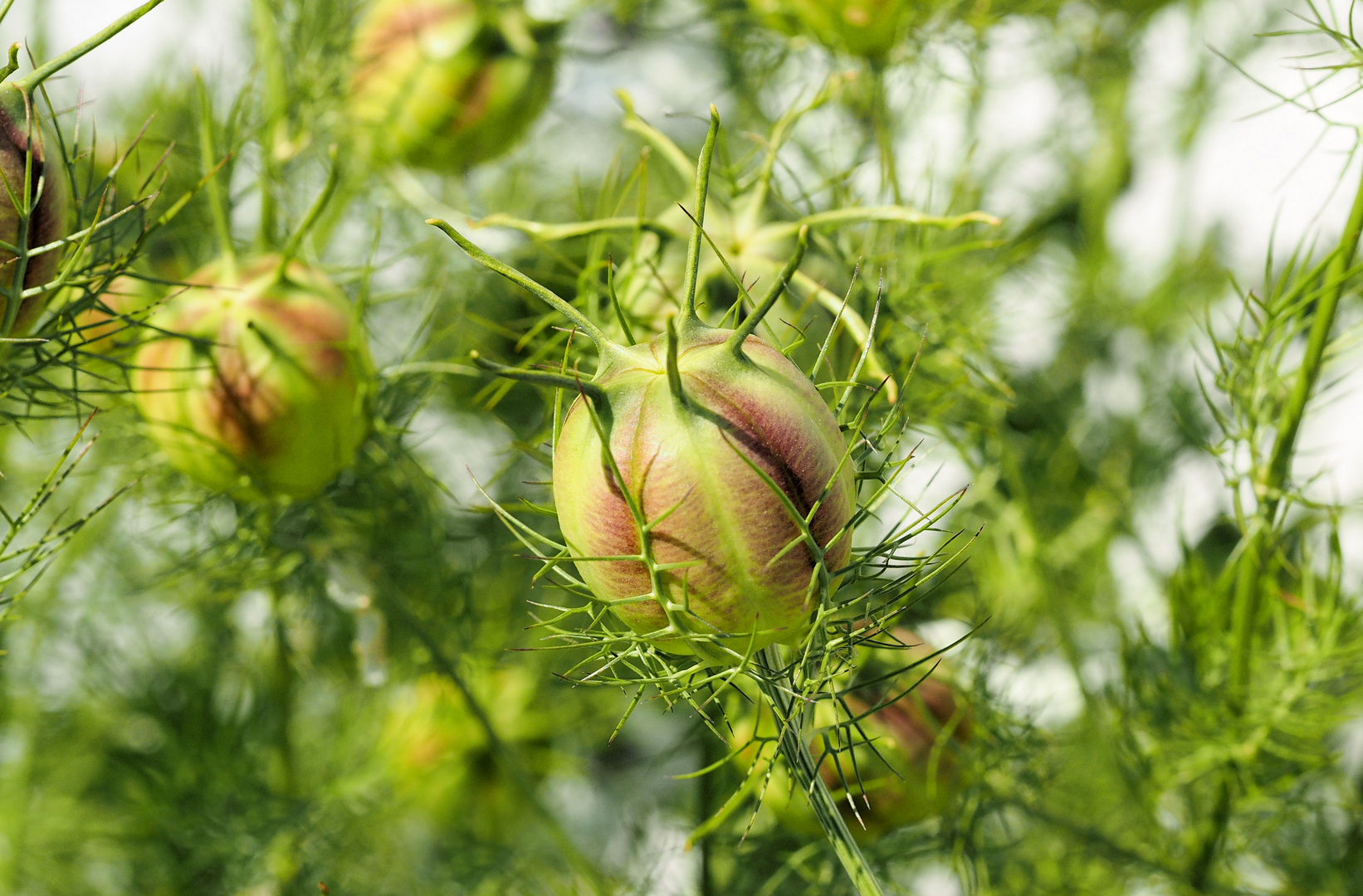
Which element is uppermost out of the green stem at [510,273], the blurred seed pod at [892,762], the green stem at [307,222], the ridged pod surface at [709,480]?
the green stem at [307,222]

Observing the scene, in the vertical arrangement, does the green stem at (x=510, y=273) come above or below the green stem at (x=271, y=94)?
below

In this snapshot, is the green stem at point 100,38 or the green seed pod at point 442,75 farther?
the green seed pod at point 442,75

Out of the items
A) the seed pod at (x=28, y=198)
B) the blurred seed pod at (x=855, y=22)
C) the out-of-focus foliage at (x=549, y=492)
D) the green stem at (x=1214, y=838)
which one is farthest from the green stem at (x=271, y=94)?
the green stem at (x=1214, y=838)

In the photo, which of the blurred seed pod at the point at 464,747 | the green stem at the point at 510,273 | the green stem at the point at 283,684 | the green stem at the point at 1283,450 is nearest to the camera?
the green stem at the point at 510,273

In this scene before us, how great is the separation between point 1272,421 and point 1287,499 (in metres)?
0.06

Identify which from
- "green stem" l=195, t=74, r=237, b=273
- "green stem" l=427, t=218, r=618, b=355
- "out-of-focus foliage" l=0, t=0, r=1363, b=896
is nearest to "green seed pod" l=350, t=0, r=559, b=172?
"out-of-focus foliage" l=0, t=0, r=1363, b=896

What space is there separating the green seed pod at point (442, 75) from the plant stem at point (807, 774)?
45 centimetres

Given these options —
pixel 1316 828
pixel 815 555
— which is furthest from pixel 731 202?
pixel 1316 828

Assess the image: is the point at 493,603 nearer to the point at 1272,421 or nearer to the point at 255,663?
the point at 255,663

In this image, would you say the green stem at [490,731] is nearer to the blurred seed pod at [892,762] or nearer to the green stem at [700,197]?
the blurred seed pod at [892,762]

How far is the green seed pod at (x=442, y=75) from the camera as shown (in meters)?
0.65

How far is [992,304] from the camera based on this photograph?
0.83 m

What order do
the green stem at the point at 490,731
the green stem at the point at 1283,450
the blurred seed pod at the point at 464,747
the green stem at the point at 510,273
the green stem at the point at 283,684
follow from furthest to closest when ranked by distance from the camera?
the blurred seed pod at the point at 464,747, the green stem at the point at 283,684, the green stem at the point at 490,731, the green stem at the point at 1283,450, the green stem at the point at 510,273

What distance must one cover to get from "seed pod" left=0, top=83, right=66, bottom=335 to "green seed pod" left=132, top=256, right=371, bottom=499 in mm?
72
